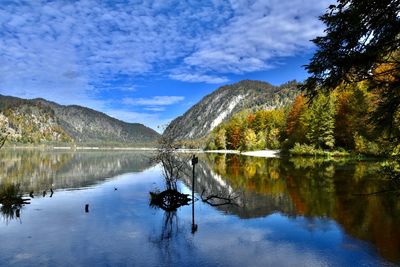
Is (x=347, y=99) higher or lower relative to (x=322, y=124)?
higher

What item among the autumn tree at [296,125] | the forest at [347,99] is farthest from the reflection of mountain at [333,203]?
the autumn tree at [296,125]

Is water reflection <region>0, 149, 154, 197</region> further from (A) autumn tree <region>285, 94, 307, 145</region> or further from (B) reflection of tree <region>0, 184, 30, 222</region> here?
(A) autumn tree <region>285, 94, 307, 145</region>

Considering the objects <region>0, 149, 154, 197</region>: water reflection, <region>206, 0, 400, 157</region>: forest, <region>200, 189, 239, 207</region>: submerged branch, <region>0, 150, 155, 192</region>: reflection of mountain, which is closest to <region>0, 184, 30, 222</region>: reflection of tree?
<region>0, 149, 154, 197</region>: water reflection

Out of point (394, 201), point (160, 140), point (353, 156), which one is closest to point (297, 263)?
point (394, 201)

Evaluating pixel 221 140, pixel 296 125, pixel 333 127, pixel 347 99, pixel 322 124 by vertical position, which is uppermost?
pixel 347 99

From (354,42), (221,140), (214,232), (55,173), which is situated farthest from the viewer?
(221,140)

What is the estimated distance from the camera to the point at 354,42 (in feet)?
27.8

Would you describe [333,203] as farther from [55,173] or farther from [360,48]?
[55,173]

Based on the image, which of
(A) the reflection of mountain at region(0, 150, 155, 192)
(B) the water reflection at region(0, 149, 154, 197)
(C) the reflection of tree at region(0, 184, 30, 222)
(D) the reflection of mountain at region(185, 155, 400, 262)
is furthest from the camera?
(A) the reflection of mountain at region(0, 150, 155, 192)

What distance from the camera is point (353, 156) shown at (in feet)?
202

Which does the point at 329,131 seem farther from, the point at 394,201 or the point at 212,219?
the point at 212,219

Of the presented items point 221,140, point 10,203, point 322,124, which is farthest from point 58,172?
point 221,140

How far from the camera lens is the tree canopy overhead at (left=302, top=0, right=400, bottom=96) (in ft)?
26.2

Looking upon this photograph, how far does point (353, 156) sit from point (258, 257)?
55.3 metres
